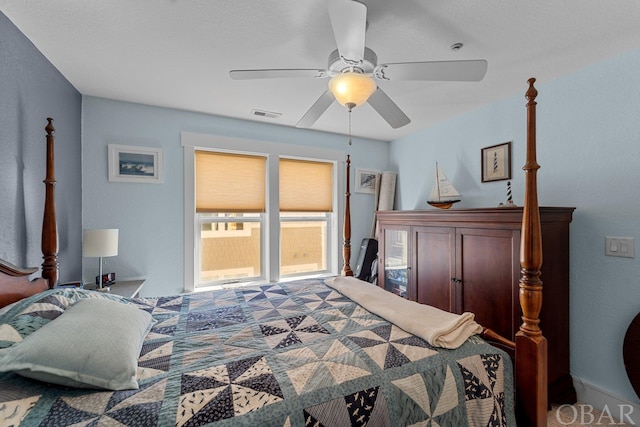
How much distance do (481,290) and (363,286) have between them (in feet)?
3.07

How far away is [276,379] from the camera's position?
3.15 feet

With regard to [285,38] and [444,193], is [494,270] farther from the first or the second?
[285,38]

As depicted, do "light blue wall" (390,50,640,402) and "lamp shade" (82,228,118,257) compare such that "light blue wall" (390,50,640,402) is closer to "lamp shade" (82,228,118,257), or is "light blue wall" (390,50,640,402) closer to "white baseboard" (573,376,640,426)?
"white baseboard" (573,376,640,426)

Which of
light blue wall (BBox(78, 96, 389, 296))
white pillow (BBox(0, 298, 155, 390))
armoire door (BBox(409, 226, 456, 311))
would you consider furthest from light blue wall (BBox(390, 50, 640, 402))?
light blue wall (BBox(78, 96, 389, 296))

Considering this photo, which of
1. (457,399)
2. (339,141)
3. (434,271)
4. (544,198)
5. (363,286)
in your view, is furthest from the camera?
(339,141)

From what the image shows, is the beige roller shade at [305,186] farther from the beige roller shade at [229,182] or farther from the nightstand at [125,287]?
the nightstand at [125,287]

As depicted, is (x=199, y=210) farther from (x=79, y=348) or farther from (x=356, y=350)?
(x=356, y=350)

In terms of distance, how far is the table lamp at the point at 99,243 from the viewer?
2137 millimetres

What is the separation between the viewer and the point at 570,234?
2070 mm

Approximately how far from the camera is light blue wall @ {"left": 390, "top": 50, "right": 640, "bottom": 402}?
5.93 ft

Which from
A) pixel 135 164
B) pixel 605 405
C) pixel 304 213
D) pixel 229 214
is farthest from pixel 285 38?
pixel 605 405

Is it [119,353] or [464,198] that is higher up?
[464,198]

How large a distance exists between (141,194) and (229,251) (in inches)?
42.0

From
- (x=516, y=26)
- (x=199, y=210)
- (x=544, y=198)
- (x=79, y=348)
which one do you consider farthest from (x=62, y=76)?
(x=544, y=198)
